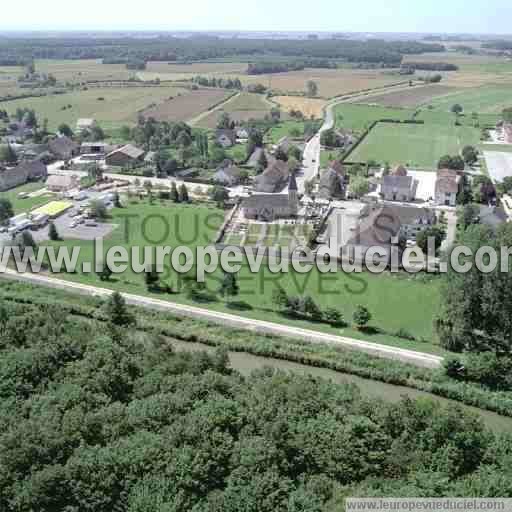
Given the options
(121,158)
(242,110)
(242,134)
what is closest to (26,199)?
(121,158)

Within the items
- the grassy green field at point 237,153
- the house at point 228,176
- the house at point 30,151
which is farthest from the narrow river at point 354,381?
the house at point 30,151

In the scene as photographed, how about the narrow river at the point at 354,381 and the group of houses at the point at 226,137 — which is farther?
the group of houses at the point at 226,137

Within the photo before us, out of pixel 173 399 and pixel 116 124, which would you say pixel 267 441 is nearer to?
pixel 173 399

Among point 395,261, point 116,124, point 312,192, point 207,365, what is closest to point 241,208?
point 312,192

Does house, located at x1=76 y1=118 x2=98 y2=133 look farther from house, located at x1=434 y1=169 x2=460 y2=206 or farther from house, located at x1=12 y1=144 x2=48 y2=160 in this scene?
house, located at x1=434 y1=169 x2=460 y2=206

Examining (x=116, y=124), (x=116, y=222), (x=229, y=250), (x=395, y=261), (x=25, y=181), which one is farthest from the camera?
(x=116, y=124)

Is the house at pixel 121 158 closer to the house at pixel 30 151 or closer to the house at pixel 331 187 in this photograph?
the house at pixel 30 151

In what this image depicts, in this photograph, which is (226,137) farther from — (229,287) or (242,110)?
(229,287)
